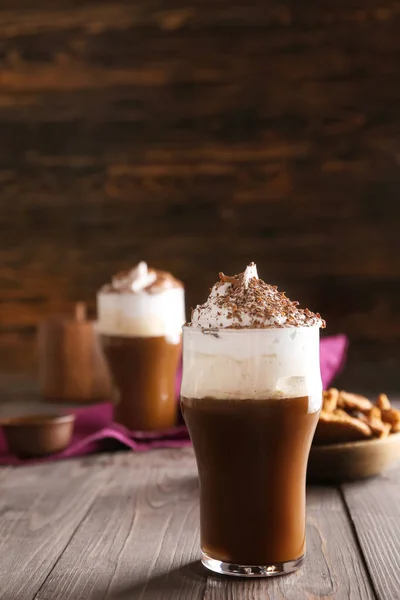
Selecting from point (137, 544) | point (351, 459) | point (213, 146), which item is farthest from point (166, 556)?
point (213, 146)

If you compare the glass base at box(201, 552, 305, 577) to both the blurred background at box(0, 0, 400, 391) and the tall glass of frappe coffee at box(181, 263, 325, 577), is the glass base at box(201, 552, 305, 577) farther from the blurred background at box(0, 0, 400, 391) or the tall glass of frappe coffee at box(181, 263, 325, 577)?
the blurred background at box(0, 0, 400, 391)

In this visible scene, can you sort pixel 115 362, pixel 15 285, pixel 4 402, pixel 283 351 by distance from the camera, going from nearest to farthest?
pixel 283 351 → pixel 115 362 → pixel 4 402 → pixel 15 285

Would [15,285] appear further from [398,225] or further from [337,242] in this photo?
[398,225]

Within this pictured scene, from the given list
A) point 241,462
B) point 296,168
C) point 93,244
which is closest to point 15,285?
point 93,244

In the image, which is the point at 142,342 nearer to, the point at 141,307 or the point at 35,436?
the point at 141,307

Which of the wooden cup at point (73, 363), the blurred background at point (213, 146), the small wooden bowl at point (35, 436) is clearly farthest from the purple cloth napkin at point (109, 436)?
the blurred background at point (213, 146)

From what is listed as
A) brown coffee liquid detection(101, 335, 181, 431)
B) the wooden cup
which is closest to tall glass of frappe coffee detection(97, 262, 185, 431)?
brown coffee liquid detection(101, 335, 181, 431)

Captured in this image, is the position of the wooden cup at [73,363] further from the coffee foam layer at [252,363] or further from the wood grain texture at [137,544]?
the coffee foam layer at [252,363]
